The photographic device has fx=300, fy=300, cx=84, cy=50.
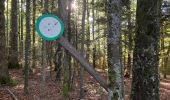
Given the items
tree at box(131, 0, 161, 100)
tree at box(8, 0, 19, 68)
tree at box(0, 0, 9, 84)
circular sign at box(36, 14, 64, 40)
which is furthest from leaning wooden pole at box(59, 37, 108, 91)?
tree at box(8, 0, 19, 68)

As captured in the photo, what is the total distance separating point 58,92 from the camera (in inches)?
531

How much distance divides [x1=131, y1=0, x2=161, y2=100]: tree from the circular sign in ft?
5.19

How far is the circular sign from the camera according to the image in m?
5.40

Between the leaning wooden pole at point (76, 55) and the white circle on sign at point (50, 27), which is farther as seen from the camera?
the leaning wooden pole at point (76, 55)

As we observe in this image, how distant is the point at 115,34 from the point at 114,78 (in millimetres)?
808

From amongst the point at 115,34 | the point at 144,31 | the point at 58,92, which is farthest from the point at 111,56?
the point at 58,92

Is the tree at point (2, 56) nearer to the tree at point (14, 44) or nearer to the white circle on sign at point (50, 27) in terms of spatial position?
the tree at point (14, 44)

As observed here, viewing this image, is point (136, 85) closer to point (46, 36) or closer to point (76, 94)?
point (46, 36)

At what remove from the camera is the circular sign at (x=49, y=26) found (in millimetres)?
5402

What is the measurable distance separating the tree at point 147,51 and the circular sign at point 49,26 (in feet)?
5.19

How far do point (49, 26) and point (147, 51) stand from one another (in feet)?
6.32

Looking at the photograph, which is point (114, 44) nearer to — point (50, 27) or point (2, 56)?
point (50, 27)

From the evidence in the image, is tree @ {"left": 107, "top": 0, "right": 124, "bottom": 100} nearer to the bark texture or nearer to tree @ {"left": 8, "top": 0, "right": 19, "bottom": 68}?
the bark texture

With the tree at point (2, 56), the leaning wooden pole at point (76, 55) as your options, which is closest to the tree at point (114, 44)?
the leaning wooden pole at point (76, 55)
